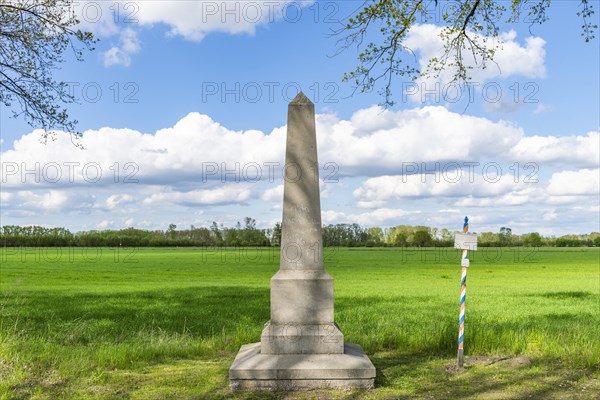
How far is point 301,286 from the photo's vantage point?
319 inches

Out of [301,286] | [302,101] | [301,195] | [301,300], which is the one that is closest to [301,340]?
[301,300]

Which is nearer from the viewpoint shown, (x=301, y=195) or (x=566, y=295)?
(x=301, y=195)

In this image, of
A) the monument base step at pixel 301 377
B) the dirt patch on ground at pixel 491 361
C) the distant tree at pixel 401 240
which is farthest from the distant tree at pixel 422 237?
the monument base step at pixel 301 377

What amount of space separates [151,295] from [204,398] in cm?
1589

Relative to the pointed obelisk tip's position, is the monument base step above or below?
below

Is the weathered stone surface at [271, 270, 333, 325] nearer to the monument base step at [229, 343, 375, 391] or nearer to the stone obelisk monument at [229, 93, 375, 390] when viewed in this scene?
the stone obelisk monument at [229, 93, 375, 390]

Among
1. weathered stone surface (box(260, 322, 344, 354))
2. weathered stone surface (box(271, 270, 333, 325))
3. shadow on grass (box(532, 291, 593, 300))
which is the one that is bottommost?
shadow on grass (box(532, 291, 593, 300))

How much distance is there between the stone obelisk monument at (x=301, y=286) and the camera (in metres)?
7.91

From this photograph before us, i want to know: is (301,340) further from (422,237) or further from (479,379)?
(422,237)

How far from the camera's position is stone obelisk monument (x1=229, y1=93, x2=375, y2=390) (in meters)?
7.91

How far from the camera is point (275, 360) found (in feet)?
25.4

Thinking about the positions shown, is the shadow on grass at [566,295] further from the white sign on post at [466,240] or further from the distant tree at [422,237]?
the distant tree at [422,237]

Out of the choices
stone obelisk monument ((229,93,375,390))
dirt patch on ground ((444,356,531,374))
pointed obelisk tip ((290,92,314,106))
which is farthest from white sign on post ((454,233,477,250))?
pointed obelisk tip ((290,92,314,106))

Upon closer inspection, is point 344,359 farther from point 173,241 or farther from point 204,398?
point 173,241
